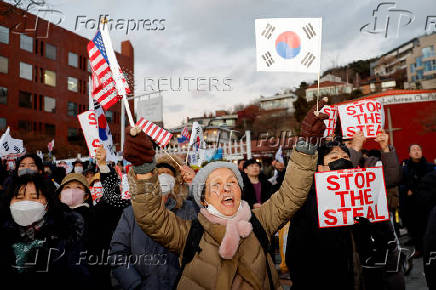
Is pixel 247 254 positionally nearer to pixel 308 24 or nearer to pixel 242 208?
pixel 242 208

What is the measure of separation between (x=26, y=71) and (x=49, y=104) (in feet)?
13.9

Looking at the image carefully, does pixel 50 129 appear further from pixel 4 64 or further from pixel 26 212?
pixel 26 212

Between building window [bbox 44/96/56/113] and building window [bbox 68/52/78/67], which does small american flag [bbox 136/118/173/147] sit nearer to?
building window [bbox 44/96/56/113]

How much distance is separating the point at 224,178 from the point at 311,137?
70 cm

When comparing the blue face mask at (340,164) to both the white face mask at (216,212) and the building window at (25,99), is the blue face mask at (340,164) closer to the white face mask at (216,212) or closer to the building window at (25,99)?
the white face mask at (216,212)

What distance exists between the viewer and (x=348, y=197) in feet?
9.64

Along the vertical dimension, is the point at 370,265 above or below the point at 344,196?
below

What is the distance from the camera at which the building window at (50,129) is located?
35.2 metres

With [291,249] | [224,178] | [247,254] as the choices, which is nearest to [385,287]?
[291,249]

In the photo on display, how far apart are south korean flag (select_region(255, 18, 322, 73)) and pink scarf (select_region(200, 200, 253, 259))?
4.67 ft

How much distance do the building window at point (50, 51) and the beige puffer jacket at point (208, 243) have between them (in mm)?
39605

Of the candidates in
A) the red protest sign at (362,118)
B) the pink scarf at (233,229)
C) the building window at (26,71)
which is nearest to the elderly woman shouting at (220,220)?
the pink scarf at (233,229)

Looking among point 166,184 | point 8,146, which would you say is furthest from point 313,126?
point 8,146

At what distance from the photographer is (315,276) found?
9.20 ft
